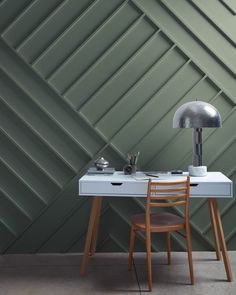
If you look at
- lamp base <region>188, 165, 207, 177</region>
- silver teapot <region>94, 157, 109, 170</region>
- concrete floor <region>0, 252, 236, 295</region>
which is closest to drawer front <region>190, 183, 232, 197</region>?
lamp base <region>188, 165, 207, 177</region>

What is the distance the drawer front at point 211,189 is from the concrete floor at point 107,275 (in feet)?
2.05

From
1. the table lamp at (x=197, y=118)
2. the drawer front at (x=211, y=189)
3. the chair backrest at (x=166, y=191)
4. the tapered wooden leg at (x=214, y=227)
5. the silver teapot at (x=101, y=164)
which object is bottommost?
the tapered wooden leg at (x=214, y=227)

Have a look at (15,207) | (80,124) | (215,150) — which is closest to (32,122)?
(80,124)

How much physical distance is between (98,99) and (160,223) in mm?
1250

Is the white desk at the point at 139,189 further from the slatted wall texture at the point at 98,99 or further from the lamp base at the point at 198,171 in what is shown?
the slatted wall texture at the point at 98,99

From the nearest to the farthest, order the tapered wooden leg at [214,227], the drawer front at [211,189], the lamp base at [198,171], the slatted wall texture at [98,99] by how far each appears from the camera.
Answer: the drawer front at [211,189] → the tapered wooden leg at [214,227] → the lamp base at [198,171] → the slatted wall texture at [98,99]

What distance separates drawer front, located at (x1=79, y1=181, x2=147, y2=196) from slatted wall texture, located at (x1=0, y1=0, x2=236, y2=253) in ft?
1.94

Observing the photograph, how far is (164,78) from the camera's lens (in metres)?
4.06

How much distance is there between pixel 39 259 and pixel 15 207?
49 cm

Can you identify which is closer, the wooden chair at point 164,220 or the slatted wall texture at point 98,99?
the wooden chair at point 164,220

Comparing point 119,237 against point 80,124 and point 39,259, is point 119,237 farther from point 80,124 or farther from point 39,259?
point 80,124

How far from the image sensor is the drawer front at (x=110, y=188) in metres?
3.44

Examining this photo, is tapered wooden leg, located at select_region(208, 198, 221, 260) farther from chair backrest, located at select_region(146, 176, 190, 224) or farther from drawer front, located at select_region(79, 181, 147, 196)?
drawer front, located at select_region(79, 181, 147, 196)

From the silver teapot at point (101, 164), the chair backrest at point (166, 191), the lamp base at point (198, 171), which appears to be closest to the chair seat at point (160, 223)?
the chair backrest at point (166, 191)
